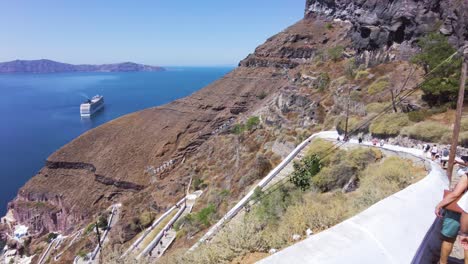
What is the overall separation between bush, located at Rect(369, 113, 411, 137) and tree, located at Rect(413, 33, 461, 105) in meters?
2.42

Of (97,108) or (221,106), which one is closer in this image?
(221,106)

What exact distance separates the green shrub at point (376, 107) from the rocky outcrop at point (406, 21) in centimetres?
758

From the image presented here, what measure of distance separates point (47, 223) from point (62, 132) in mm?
56836

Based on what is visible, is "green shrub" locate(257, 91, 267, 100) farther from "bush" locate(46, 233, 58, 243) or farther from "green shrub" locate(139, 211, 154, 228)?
"bush" locate(46, 233, 58, 243)

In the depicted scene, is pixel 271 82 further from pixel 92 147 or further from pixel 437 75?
pixel 437 75

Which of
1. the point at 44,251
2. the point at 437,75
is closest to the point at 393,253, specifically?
the point at 437,75

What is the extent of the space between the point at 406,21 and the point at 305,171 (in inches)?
994

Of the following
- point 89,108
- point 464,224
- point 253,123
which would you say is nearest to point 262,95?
point 253,123

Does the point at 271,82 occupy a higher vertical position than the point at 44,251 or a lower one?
higher

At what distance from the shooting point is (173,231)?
86.8 feet

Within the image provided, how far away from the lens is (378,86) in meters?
27.1

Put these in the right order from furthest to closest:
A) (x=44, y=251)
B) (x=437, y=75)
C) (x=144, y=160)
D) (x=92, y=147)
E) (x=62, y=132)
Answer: (x=62, y=132) < (x=92, y=147) < (x=144, y=160) < (x=44, y=251) < (x=437, y=75)

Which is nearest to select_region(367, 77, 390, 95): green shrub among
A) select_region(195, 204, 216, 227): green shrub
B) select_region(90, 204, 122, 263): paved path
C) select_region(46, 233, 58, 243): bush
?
select_region(195, 204, 216, 227): green shrub

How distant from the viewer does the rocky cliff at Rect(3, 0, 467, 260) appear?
28.9 meters
